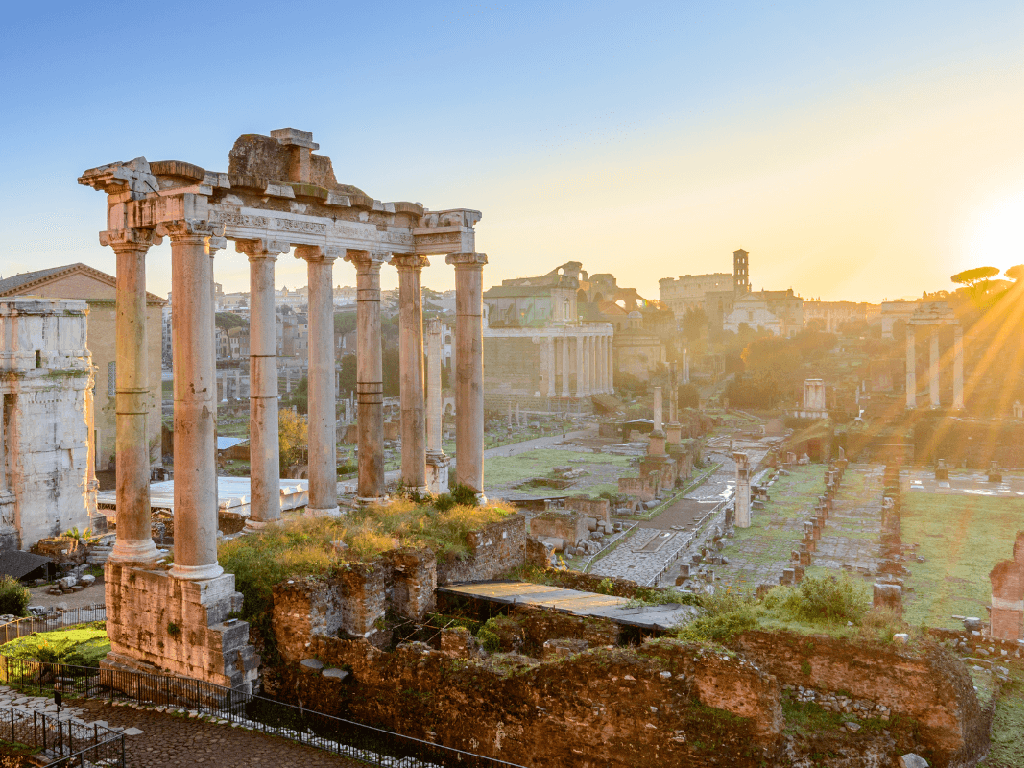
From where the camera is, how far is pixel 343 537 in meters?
11.3

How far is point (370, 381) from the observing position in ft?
44.6

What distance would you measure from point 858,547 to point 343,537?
61.5ft

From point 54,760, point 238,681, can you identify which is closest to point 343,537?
point 238,681

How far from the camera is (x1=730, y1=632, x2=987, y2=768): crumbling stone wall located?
789 centimetres

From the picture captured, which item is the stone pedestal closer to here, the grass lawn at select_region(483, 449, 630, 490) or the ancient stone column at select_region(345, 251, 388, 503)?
the ancient stone column at select_region(345, 251, 388, 503)

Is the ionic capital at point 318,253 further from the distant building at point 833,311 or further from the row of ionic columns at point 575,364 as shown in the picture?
the distant building at point 833,311

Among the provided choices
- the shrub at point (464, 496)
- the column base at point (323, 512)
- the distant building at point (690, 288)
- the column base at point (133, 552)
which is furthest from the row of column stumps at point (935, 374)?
the distant building at point (690, 288)

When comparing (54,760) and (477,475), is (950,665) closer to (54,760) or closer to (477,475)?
(477,475)

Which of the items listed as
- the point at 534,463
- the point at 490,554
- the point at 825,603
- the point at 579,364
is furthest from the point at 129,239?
the point at 579,364

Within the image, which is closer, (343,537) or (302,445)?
(343,537)

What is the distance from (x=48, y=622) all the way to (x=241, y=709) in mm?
7380

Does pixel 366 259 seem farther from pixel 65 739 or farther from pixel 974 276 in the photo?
pixel 974 276

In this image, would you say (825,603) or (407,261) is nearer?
(825,603)

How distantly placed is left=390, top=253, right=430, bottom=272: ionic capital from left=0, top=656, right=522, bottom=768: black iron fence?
23.4 ft
